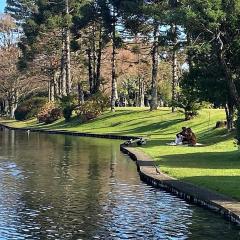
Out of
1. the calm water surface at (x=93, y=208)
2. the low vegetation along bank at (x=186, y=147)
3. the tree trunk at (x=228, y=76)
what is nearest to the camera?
the calm water surface at (x=93, y=208)

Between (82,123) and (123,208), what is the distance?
159ft

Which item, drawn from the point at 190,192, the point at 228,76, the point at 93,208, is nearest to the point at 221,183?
the point at 190,192

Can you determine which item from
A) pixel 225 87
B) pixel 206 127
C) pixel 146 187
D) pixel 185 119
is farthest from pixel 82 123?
pixel 146 187

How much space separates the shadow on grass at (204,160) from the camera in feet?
78.6

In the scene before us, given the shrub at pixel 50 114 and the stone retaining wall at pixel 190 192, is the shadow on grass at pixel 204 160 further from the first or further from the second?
the shrub at pixel 50 114

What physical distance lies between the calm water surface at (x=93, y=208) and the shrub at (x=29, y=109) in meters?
57.7

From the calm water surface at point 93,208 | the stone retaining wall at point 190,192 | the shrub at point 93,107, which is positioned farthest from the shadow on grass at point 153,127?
the calm water surface at point 93,208

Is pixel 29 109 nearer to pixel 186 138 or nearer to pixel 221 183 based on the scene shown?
pixel 186 138

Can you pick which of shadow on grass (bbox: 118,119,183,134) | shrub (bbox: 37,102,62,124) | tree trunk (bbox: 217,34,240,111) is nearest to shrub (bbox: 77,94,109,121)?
shrub (bbox: 37,102,62,124)

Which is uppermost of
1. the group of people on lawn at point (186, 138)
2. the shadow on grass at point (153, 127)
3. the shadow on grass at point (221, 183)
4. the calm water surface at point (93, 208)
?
the shadow on grass at point (153, 127)

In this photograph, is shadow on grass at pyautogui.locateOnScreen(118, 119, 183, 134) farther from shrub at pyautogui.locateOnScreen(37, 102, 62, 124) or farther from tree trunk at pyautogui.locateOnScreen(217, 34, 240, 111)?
shrub at pyautogui.locateOnScreen(37, 102, 62, 124)

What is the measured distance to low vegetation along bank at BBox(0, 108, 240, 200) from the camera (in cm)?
2070

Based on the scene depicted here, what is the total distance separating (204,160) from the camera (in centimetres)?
2606

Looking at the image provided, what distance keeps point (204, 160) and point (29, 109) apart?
6179 cm
